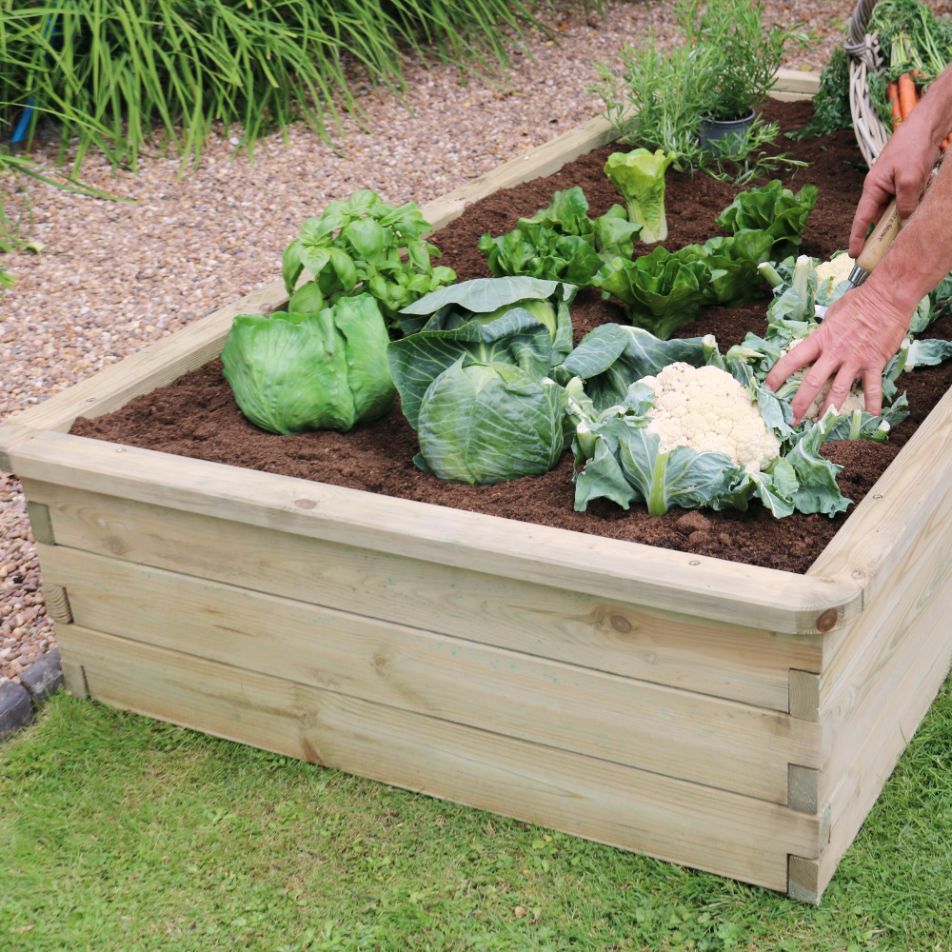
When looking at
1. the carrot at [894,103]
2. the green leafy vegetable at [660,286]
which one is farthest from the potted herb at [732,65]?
the green leafy vegetable at [660,286]

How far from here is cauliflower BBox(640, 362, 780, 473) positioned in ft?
7.95

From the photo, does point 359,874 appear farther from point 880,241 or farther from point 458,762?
point 880,241

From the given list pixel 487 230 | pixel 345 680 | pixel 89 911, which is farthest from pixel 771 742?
pixel 487 230

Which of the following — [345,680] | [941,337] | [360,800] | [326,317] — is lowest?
[360,800]

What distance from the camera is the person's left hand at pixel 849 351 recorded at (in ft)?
8.38

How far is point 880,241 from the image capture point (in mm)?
2785

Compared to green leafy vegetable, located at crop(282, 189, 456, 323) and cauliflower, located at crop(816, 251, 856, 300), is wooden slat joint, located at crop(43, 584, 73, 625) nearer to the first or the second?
green leafy vegetable, located at crop(282, 189, 456, 323)

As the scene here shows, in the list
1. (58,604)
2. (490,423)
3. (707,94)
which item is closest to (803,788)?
(490,423)

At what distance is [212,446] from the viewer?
9.06 feet

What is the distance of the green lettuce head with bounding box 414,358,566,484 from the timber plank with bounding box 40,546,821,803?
366 millimetres

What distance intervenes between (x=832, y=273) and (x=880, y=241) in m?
0.47

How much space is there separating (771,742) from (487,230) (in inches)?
81.7

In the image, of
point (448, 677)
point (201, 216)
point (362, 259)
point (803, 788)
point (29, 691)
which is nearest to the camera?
point (803, 788)

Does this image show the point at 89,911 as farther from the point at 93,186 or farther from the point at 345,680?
the point at 93,186
